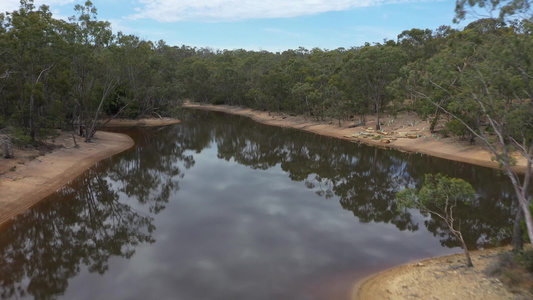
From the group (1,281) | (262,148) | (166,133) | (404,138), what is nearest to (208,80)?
(166,133)

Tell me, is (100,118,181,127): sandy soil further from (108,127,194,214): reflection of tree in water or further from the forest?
(108,127,194,214): reflection of tree in water

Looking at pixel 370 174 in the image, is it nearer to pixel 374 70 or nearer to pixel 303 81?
pixel 374 70

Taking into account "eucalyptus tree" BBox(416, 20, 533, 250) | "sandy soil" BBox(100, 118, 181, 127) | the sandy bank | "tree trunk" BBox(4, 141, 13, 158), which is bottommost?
"sandy soil" BBox(100, 118, 181, 127)

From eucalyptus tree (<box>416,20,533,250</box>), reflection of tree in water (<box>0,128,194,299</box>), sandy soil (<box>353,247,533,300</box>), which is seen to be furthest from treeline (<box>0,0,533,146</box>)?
reflection of tree in water (<box>0,128,194,299</box>)

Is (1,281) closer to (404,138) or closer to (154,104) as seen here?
(404,138)

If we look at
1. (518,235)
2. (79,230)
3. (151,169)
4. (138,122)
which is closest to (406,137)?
(151,169)

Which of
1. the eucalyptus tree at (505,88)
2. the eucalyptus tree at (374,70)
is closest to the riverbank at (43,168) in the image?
the eucalyptus tree at (505,88)
